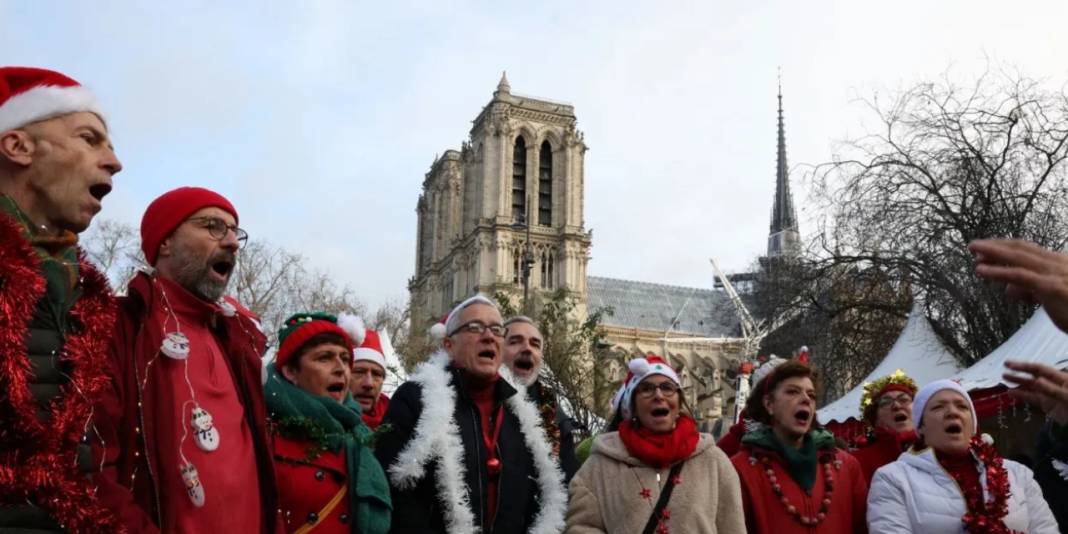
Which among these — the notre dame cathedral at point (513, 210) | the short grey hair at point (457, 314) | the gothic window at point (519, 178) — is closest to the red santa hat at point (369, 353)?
the short grey hair at point (457, 314)

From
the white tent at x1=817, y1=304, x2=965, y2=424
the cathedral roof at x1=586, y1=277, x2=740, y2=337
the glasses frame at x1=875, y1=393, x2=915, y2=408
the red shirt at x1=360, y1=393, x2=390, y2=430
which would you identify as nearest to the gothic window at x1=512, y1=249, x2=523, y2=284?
the cathedral roof at x1=586, y1=277, x2=740, y2=337

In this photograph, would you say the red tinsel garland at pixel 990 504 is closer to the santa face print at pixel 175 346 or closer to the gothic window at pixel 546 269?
the santa face print at pixel 175 346

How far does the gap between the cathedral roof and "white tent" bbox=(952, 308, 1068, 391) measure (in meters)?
71.3

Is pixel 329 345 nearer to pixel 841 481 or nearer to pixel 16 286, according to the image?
pixel 16 286

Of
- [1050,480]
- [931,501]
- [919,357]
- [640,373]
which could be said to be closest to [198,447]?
[640,373]

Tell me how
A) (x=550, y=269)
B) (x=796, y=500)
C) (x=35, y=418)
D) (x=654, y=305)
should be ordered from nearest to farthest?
(x=35, y=418) < (x=796, y=500) < (x=550, y=269) < (x=654, y=305)

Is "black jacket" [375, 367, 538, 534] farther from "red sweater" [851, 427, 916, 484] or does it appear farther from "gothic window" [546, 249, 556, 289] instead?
"gothic window" [546, 249, 556, 289]

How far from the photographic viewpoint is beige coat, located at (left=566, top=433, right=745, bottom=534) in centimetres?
466

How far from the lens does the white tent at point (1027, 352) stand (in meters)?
10.1

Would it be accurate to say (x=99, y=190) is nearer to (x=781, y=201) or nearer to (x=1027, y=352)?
(x=1027, y=352)

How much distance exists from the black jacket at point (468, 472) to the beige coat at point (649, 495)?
1.34 feet

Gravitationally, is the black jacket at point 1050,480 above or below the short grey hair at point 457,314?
below

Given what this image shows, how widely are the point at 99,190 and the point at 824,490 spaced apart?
406 centimetres

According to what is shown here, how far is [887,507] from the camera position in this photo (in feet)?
16.0
